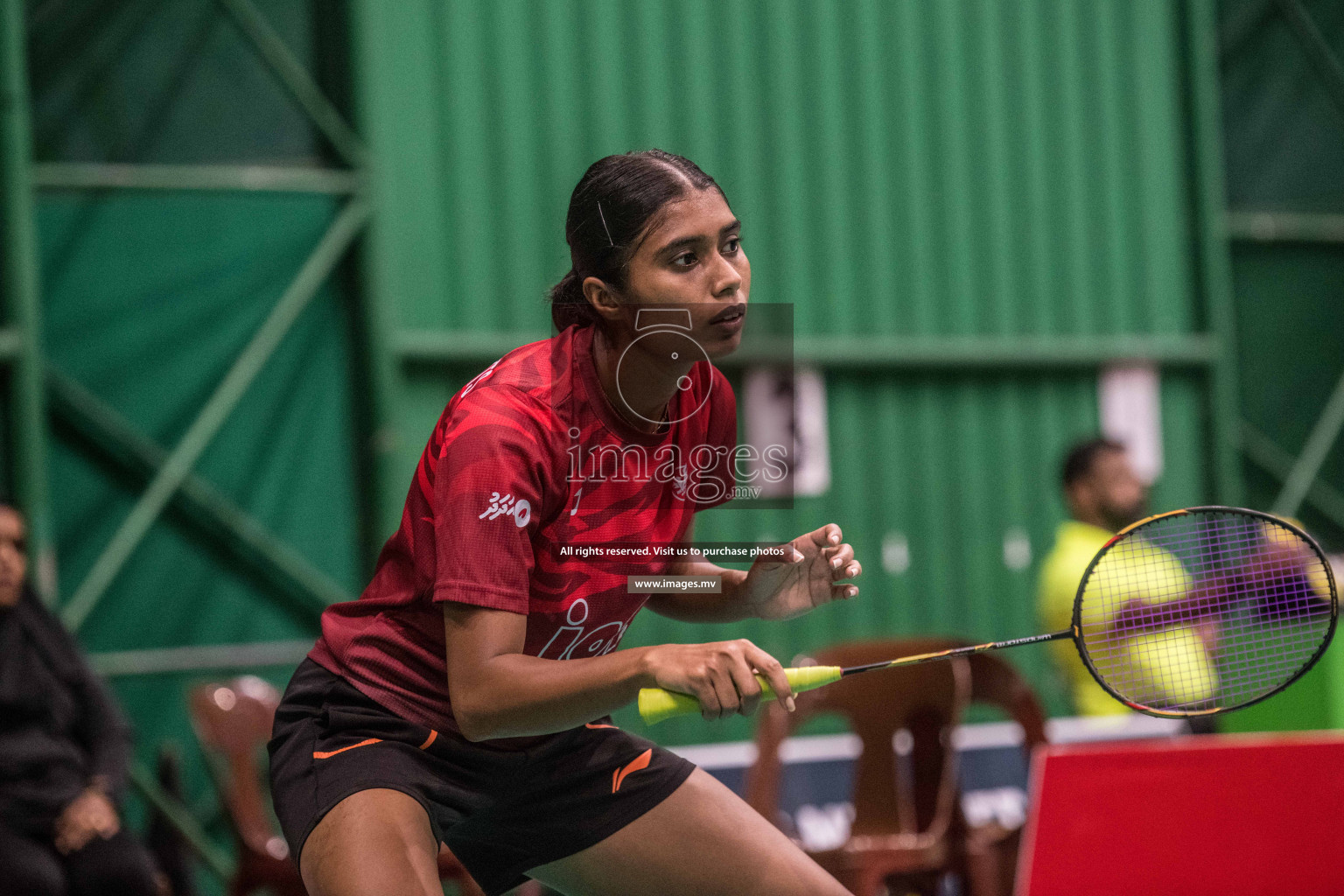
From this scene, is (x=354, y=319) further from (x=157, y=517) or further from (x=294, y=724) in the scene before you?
(x=294, y=724)

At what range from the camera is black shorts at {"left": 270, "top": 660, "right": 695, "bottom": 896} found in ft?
6.53

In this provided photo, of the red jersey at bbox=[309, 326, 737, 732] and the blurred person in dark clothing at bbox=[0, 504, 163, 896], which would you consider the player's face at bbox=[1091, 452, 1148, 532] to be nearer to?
the red jersey at bbox=[309, 326, 737, 732]

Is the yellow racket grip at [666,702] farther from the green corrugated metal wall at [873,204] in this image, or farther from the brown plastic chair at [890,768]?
the green corrugated metal wall at [873,204]

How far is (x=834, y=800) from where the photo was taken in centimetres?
583

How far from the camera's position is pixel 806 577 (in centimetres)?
210

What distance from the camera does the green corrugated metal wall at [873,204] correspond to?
5691 mm

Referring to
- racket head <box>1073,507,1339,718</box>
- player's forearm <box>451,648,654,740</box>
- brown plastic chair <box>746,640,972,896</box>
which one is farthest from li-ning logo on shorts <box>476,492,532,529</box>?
brown plastic chair <box>746,640,972,896</box>

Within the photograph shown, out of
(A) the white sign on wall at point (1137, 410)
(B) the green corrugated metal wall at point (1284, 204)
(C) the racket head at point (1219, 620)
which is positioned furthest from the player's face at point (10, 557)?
(B) the green corrugated metal wall at point (1284, 204)

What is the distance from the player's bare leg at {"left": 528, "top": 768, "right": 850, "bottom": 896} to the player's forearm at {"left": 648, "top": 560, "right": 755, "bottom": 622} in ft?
0.99

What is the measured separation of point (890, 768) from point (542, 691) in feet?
7.91

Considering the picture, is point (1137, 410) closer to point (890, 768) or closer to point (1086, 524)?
point (1086, 524)

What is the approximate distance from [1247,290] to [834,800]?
11.5 feet

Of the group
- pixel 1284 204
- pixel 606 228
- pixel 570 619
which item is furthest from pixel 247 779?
pixel 1284 204

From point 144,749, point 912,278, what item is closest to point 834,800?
point 912,278
